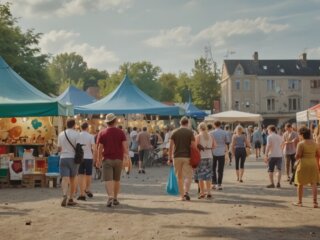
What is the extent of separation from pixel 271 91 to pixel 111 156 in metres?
69.0

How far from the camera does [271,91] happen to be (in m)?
77.6

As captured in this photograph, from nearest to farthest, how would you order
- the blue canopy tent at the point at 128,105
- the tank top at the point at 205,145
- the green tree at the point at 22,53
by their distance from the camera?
the tank top at the point at 205,145 → the blue canopy tent at the point at 128,105 → the green tree at the point at 22,53

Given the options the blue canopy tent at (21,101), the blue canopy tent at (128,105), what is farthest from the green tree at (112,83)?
the blue canopy tent at (21,101)

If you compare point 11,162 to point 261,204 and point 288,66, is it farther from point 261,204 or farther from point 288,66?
point 288,66

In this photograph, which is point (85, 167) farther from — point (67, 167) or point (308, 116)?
point (308, 116)

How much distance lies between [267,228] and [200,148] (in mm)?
4098

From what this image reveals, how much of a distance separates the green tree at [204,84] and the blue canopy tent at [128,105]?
159 feet

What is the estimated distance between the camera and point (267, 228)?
845 centimetres

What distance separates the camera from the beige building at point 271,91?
77.1 metres

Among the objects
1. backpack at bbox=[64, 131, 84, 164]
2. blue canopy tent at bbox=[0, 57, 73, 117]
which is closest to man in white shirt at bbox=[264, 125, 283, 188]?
backpack at bbox=[64, 131, 84, 164]

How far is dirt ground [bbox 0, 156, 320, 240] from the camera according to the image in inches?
318

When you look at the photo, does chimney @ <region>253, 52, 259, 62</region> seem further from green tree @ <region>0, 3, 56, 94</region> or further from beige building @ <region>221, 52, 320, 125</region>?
green tree @ <region>0, 3, 56, 94</region>

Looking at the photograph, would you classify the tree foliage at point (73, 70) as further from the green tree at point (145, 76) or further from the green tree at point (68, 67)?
the green tree at point (145, 76)

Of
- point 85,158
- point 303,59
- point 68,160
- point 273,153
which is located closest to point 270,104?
point 303,59
